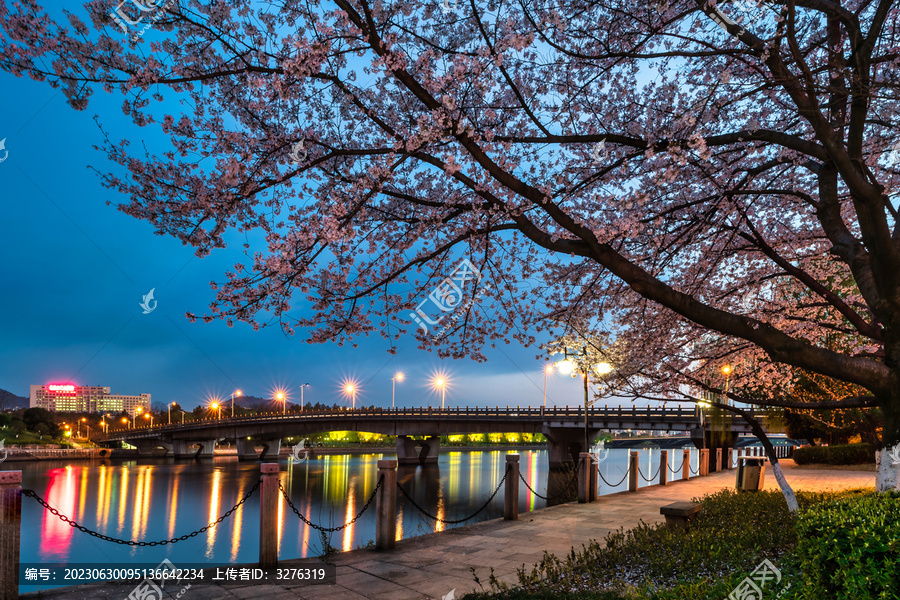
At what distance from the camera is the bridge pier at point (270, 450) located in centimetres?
9238

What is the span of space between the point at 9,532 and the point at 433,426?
205 feet

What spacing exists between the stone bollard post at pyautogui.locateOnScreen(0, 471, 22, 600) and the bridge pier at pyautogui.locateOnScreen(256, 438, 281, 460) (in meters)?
90.1

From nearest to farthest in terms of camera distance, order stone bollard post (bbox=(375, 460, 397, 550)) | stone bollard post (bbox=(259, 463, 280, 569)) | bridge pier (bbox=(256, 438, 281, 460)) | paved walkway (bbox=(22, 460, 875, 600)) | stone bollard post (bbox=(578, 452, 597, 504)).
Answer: paved walkway (bbox=(22, 460, 875, 600)) → stone bollard post (bbox=(259, 463, 280, 569)) → stone bollard post (bbox=(375, 460, 397, 550)) → stone bollard post (bbox=(578, 452, 597, 504)) → bridge pier (bbox=(256, 438, 281, 460))

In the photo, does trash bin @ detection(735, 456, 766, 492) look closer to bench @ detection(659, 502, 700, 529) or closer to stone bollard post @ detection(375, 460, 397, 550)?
bench @ detection(659, 502, 700, 529)

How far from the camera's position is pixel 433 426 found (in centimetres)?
6788

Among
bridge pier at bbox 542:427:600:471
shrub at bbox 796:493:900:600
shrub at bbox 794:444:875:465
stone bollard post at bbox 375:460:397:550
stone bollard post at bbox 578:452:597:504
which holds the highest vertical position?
shrub at bbox 796:493:900:600

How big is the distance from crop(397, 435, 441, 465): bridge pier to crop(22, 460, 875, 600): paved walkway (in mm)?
62903

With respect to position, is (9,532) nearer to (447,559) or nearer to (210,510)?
(447,559)

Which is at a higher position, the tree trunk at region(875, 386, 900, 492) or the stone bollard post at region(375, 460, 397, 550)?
the tree trunk at region(875, 386, 900, 492)

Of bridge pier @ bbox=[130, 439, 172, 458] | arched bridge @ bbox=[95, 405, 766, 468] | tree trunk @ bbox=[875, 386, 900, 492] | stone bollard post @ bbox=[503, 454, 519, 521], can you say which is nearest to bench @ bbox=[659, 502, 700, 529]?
tree trunk @ bbox=[875, 386, 900, 492]

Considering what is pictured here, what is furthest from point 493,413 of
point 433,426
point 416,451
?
point 416,451

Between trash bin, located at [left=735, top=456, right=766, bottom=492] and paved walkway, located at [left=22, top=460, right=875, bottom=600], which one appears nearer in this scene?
paved walkway, located at [left=22, top=460, right=875, bottom=600]

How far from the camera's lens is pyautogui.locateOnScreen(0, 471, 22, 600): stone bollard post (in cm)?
681

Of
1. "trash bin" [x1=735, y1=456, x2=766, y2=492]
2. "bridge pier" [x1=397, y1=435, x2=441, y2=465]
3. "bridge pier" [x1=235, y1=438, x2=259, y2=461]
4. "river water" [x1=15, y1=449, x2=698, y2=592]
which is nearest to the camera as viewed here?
"trash bin" [x1=735, y1=456, x2=766, y2=492]
